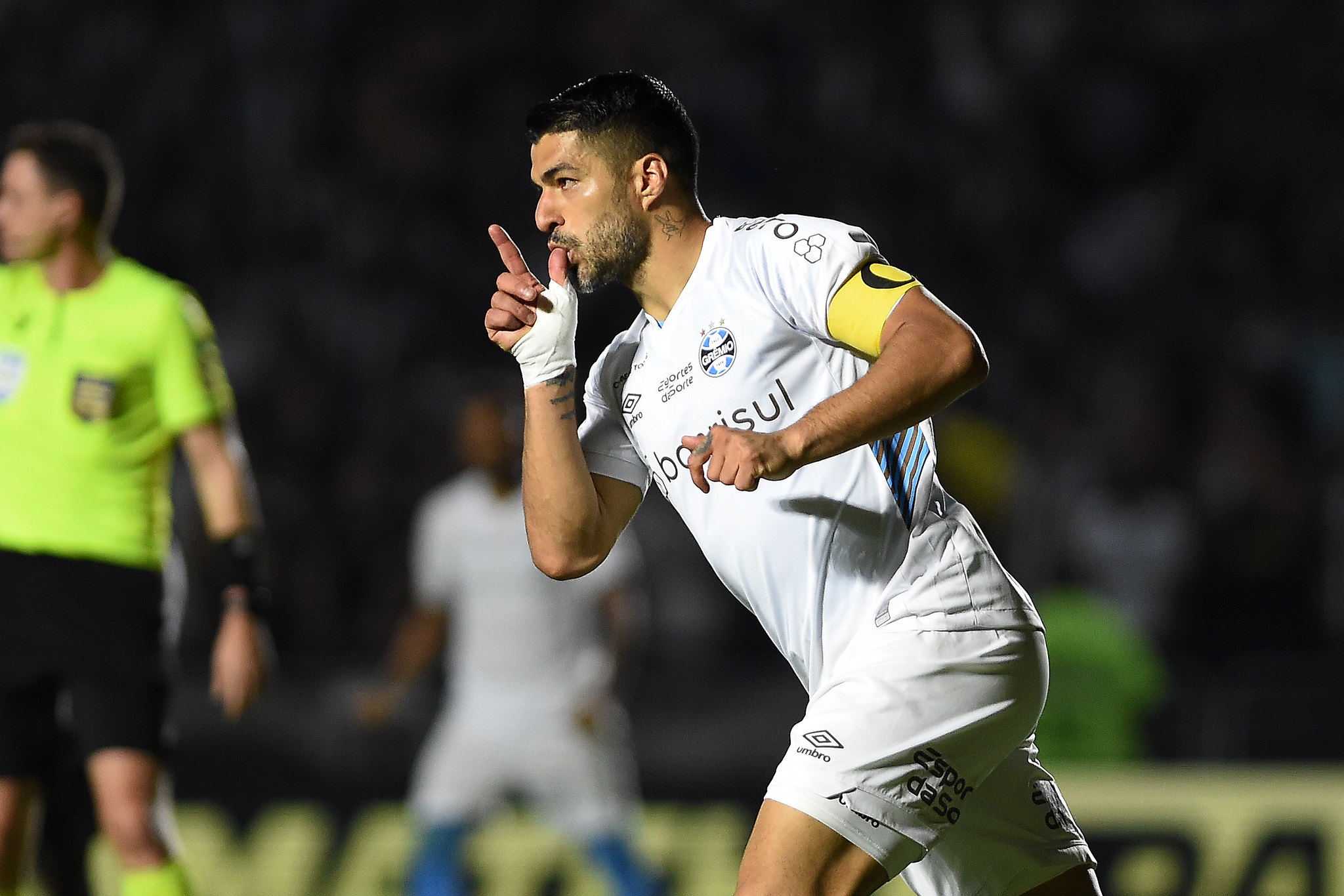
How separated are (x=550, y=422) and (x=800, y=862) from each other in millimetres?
1059

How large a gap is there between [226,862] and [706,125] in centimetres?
699

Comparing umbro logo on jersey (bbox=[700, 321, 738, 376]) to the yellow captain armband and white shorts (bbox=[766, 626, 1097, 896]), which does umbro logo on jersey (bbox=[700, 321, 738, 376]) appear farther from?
white shorts (bbox=[766, 626, 1097, 896])

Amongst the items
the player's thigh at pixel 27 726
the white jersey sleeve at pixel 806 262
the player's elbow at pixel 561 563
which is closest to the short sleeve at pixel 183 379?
the player's thigh at pixel 27 726

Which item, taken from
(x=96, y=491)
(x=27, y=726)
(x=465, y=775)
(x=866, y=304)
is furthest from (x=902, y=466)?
(x=465, y=775)

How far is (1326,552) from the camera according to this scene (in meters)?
10.3

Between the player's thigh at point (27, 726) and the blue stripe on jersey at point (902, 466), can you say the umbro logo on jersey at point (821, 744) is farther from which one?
the player's thigh at point (27, 726)

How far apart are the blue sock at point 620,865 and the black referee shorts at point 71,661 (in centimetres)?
295

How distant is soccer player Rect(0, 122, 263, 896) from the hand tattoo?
207cm

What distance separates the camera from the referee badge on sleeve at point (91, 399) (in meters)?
5.09

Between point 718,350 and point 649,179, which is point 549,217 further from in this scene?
point 718,350

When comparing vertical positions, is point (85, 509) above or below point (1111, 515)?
above

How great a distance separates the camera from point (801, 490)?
356 cm

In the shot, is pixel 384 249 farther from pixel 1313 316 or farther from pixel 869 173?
pixel 1313 316

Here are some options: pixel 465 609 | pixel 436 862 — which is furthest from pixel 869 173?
pixel 436 862
